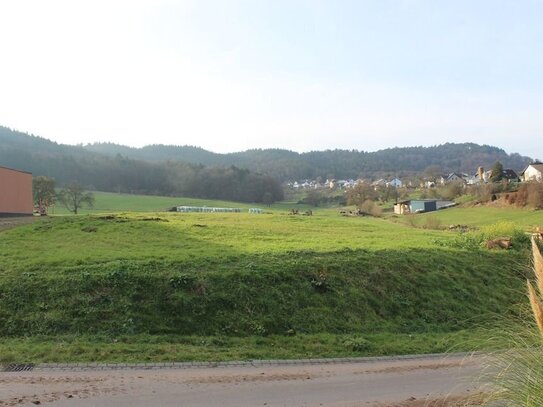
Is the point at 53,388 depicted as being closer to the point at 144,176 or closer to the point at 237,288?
the point at 237,288

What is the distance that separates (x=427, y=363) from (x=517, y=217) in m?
59.3

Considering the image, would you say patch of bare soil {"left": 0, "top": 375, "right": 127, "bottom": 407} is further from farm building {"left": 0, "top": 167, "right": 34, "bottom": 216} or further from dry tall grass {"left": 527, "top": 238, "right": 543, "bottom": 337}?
farm building {"left": 0, "top": 167, "right": 34, "bottom": 216}

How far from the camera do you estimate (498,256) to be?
77.3 ft

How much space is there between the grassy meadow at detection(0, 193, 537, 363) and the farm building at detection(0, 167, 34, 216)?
2525 centimetres

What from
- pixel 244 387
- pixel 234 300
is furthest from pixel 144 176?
pixel 244 387

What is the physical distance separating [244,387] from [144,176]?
12931 cm

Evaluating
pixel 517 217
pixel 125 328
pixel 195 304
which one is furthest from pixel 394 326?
pixel 517 217

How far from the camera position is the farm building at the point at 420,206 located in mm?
93312

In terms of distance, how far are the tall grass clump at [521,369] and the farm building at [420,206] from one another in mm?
90532

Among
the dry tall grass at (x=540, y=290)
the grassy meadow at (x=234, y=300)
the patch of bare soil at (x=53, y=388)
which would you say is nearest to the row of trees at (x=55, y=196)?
the grassy meadow at (x=234, y=300)

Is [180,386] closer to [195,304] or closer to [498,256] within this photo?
[195,304]

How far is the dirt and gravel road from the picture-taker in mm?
7121

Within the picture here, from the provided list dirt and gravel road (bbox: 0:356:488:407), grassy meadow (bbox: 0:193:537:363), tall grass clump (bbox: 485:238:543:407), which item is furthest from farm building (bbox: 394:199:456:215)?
tall grass clump (bbox: 485:238:543:407)

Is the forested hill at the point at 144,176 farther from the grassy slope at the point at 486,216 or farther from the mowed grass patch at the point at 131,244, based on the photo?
the mowed grass patch at the point at 131,244
